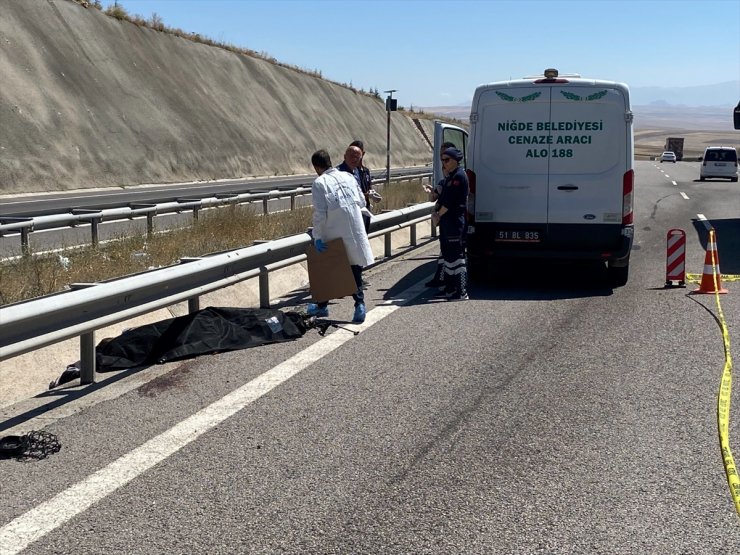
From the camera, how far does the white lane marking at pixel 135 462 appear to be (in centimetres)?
425

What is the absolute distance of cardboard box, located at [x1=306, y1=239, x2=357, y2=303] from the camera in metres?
9.28

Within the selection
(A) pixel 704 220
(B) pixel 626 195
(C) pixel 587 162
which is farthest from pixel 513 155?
(A) pixel 704 220

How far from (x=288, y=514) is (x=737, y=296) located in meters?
8.39

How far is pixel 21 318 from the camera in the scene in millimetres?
5883

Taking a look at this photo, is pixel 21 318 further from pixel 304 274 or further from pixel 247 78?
pixel 247 78

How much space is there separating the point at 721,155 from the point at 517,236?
37.8 meters

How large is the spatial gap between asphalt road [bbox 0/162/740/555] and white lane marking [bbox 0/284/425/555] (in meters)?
0.02

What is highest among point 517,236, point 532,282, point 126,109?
point 126,109

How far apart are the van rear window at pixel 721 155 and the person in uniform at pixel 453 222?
38299 millimetres

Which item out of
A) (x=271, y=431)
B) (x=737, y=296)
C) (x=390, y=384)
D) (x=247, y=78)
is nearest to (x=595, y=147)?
(x=737, y=296)

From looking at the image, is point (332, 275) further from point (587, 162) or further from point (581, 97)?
point (581, 97)

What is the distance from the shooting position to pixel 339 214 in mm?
9383

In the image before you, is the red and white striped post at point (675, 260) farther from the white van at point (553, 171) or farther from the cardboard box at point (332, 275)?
the cardboard box at point (332, 275)

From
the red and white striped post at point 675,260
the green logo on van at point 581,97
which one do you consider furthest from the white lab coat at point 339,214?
the red and white striped post at point 675,260
